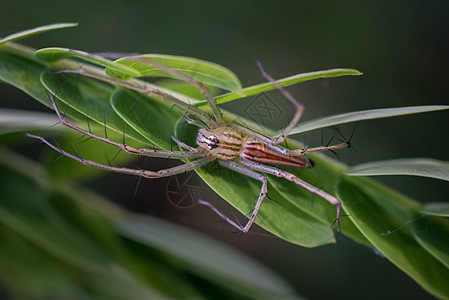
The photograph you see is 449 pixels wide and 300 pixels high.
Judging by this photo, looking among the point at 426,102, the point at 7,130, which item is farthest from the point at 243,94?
the point at 426,102

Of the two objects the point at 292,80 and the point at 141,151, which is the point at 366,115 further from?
the point at 141,151

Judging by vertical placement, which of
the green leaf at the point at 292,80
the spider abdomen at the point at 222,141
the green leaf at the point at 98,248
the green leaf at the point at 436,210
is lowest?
the green leaf at the point at 98,248

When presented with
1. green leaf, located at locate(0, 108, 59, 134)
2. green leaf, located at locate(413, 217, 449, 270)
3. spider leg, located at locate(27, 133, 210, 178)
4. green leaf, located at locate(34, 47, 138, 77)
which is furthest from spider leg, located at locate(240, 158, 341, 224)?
green leaf, located at locate(0, 108, 59, 134)

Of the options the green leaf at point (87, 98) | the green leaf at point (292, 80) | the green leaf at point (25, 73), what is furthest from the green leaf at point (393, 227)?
the green leaf at point (25, 73)

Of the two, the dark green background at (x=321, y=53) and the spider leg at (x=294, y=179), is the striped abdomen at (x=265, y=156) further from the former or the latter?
the dark green background at (x=321, y=53)

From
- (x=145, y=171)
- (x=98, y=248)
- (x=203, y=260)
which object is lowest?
(x=98, y=248)

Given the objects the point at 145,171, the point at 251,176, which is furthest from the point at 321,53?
the point at 145,171

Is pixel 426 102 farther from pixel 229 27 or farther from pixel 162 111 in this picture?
pixel 162 111
